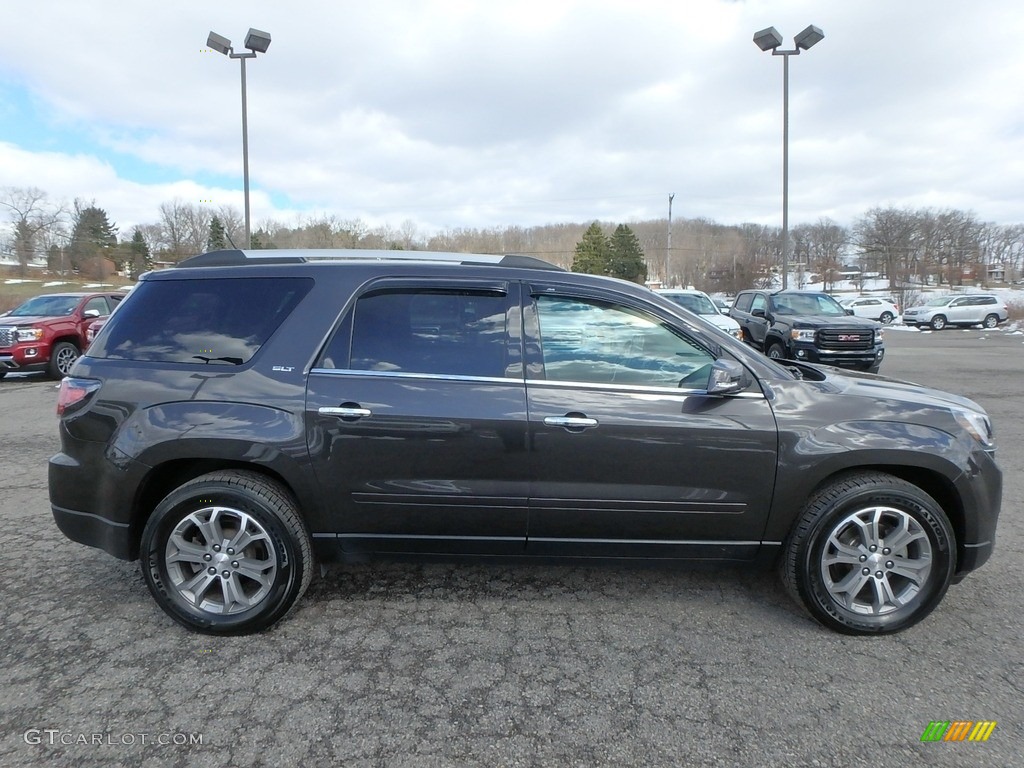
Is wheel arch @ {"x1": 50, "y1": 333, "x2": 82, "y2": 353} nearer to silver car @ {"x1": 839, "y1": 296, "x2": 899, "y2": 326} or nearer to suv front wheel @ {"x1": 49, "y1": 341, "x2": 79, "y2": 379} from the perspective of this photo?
suv front wheel @ {"x1": 49, "y1": 341, "x2": 79, "y2": 379}

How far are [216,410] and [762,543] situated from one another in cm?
270

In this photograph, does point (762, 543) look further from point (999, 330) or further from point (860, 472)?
point (999, 330)

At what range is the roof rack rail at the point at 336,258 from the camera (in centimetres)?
330

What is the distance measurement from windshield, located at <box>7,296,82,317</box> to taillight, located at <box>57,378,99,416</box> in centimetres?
1159

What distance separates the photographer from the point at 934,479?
10.3 ft

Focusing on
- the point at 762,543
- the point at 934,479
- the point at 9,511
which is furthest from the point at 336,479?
the point at 9,511

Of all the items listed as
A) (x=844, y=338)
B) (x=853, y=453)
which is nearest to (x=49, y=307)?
(x=853, y=453)

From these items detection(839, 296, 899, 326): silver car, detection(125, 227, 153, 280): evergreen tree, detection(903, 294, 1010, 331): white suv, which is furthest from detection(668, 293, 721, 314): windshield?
detection(125, 227, 153, 280): evergreen tree

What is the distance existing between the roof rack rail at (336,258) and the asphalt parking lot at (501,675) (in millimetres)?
1791

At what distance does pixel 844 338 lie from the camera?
40.6 feet

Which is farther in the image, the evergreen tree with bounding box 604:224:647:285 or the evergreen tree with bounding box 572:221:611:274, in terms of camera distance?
the evergreen tree with bounding box 604:224:647:285

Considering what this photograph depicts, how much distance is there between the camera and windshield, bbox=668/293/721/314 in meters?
15.2

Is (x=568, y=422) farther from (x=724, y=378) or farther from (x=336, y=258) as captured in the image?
(x=336, y=258)

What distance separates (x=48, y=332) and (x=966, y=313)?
34566 mm
